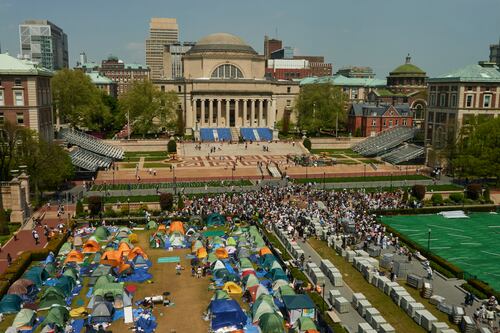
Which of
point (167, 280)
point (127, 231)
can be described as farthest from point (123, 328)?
point (127, 231)

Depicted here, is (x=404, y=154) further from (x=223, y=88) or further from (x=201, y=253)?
(x=201, y=253)

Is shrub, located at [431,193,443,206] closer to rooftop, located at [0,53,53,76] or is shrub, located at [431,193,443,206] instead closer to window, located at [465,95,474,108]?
A: window, located at [465,95,474,108]

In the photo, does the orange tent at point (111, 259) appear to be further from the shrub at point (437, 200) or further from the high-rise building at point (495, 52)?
the high-rise building at point (495, 52)

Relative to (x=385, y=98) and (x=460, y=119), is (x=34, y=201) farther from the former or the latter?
(x=385, y=98)

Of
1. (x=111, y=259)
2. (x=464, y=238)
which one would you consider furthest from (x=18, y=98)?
(x=464, y=238)

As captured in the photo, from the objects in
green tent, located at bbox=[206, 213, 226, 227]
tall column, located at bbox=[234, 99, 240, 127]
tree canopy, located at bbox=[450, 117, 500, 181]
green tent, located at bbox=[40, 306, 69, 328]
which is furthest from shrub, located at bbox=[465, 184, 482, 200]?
tall column, located at bbox=[234, 99, 240, 127]
